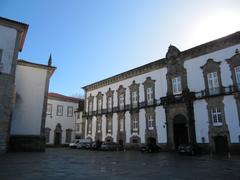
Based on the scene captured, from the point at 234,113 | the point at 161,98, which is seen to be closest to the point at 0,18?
the point at 161,98

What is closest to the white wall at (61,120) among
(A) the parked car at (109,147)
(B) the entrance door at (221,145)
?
(A) the parked car at (109,147)

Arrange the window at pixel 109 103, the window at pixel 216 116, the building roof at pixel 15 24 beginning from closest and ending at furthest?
the building roof at pixel 15 24 < the window at pixel 216 116 < the window at pixel 109 103

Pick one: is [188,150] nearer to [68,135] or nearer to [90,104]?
[90,104]

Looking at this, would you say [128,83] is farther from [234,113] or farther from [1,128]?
[1,128]

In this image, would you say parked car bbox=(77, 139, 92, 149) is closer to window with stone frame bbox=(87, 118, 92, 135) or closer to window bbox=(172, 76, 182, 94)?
window with stone frame bbox=(87, 118, 92, 135)

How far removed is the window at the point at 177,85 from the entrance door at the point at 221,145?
751 cm

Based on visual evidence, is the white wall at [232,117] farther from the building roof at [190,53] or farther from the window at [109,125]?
the window at [109,125]

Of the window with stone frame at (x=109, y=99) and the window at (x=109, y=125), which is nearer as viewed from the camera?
the window at (x=109, y=125)

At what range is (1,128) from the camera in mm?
17719

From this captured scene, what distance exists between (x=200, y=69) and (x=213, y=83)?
253 cm

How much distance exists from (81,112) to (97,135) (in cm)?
1045

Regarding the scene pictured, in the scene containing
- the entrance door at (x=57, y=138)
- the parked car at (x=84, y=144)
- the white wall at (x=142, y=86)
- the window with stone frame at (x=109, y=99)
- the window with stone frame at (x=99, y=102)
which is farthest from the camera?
the entrance door at (x=57, y=138)

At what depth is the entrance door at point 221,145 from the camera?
2358 centimetres

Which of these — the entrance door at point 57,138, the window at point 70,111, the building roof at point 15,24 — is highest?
the building roof at point 15,24
